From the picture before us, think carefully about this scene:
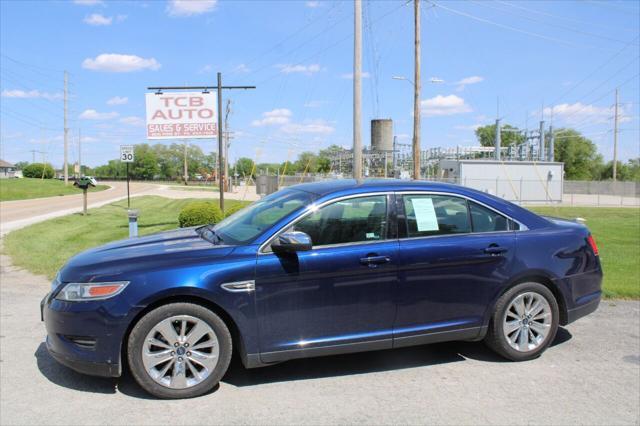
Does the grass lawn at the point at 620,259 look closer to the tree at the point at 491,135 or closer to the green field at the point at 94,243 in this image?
the green field at the point at 94,243

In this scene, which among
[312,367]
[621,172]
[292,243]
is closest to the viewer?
[292,243]

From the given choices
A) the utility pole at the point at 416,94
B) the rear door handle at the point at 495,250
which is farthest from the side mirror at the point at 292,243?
the utility pole at the point at 416,94

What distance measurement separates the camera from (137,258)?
3.89 m

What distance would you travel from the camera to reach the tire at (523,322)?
14.7 ft

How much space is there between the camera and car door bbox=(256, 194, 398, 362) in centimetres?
387

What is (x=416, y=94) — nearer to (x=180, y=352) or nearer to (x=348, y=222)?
(x=348, y=222)

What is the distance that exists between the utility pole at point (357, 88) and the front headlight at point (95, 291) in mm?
12308

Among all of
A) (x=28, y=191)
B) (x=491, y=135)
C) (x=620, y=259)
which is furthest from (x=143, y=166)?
(x=620, y=259)

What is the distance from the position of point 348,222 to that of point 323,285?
61cm

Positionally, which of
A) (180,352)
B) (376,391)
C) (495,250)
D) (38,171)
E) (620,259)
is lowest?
(376,391)

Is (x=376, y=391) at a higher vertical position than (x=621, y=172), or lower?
lower

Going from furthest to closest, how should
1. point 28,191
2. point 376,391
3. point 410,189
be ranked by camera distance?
point 28,191
point 410,189
point 376,391

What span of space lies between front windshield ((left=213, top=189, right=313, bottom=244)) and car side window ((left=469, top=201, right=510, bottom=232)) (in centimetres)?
149

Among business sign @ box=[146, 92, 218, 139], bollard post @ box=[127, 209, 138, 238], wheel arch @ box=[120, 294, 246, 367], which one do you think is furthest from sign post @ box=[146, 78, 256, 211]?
Result: wheel arch @ box=[120, 294, 246, 367]
